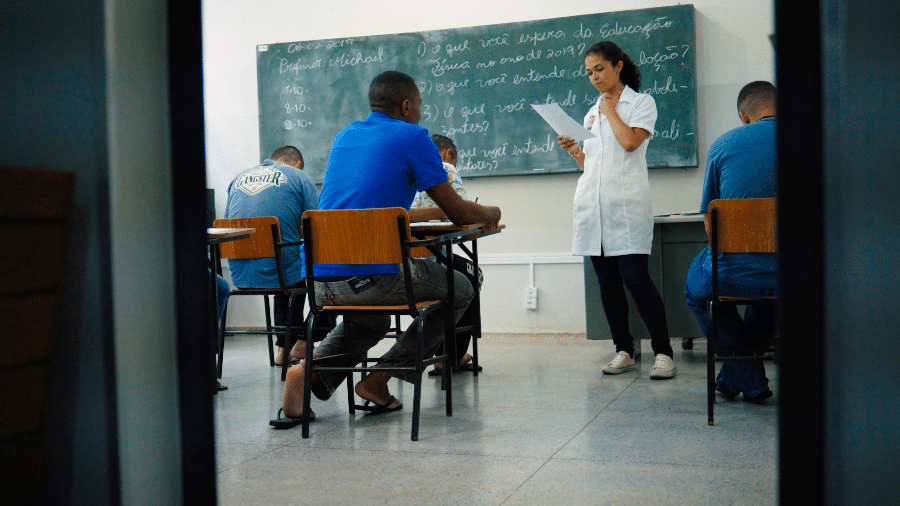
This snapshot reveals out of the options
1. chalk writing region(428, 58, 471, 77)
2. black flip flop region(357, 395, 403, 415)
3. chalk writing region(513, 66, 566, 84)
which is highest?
chalk writing region(428, 58, 471, 77)

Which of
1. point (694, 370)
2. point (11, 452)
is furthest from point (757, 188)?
point (11, 452)

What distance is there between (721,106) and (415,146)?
2.79m

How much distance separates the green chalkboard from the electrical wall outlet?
0.78 metres

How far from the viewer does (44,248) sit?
1065 millimetres

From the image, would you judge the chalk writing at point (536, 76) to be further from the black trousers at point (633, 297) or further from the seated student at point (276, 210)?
the black trousers at point (633, 297)

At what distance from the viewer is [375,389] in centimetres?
276

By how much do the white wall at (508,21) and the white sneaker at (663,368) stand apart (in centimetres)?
159

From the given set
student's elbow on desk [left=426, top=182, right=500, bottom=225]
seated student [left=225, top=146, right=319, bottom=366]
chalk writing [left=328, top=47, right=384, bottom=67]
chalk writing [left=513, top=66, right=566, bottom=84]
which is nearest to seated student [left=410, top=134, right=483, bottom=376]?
student's elbow on desk [left=426, top=182, right=500, bottom=225]

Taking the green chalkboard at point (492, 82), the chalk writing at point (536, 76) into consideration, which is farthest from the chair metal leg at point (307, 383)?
the chalk writing at point (536, 76)

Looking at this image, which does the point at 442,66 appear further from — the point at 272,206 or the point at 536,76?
the point at 272,206

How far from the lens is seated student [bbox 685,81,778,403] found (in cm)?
255

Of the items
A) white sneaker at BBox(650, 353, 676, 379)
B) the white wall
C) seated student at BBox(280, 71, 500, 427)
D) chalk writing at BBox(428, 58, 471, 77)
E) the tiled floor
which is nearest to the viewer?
the tiled floor

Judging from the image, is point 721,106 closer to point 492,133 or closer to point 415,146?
point 492,133

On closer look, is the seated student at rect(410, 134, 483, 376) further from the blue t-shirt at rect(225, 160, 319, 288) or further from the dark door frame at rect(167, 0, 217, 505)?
the dark door frame at rect(167, 0, 217, 505)
